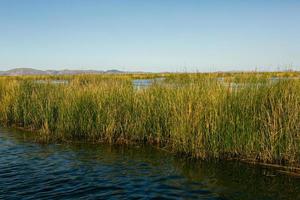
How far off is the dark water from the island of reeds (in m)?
0.62

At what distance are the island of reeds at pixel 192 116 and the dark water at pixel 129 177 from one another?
24.5 inches

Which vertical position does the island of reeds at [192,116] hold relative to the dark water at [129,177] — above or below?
above

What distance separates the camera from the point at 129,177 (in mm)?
7262

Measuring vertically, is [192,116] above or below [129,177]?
above

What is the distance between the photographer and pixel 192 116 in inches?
338

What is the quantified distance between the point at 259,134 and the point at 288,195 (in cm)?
196

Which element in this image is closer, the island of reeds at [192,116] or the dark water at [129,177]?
the dark water at [129,177]

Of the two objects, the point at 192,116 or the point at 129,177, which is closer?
the point at 129,177

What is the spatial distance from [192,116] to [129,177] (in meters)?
2.65

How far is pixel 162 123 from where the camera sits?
9773 millimetres

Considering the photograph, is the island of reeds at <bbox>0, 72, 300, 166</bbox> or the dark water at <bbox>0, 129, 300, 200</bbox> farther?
the island of reeds at <bbox>0, 72, 300, 166</bbox>

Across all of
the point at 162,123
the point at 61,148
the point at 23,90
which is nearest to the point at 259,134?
the point at 162,123

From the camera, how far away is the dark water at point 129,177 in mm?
6290

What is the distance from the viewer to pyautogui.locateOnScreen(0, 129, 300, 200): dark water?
6.29 metres
